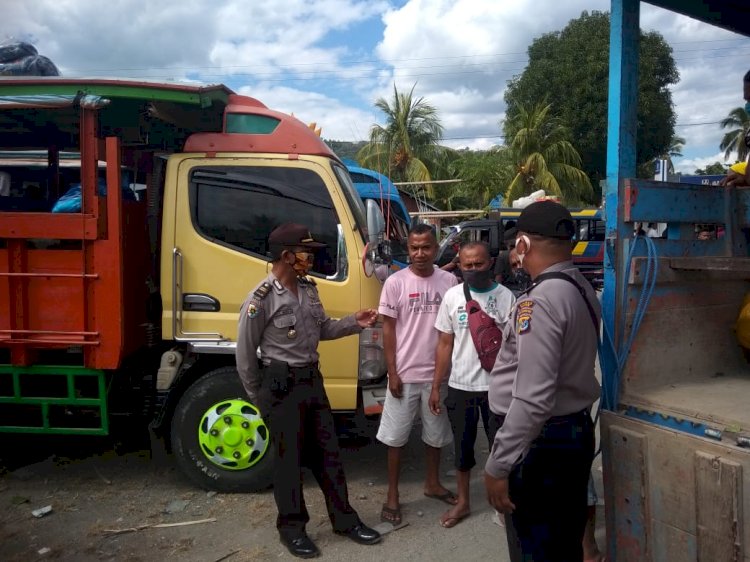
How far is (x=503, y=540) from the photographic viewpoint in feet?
11.5

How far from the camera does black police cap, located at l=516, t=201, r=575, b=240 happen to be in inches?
85.5

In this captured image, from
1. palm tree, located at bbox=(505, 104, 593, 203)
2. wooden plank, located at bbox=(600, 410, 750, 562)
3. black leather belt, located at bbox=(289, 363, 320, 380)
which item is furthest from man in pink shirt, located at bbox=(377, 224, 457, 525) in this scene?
palm tree, located at bbox=(505, 104, 593, 203)

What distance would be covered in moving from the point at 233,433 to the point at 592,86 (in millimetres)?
26801

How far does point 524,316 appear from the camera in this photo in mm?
2090

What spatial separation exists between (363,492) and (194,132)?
2755 mm

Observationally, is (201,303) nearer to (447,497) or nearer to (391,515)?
(391,515)

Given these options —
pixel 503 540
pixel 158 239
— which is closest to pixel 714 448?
pixel 503 540

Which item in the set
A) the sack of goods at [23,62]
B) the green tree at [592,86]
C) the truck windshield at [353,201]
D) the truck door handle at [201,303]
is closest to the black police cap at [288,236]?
the truck windshield at [353,201]

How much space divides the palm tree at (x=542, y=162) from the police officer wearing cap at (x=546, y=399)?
21376mm

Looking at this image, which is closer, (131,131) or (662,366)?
(662,366)

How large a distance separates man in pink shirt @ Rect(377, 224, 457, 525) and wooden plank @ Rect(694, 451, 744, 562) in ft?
5.67

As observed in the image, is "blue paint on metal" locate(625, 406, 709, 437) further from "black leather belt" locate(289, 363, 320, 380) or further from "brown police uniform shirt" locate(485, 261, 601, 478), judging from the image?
"black leather belt" locate(289, 363, 320, 380)

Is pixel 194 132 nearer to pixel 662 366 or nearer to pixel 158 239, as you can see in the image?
pixel 158 239

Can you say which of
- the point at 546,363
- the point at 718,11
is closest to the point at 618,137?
the point at 546,363
